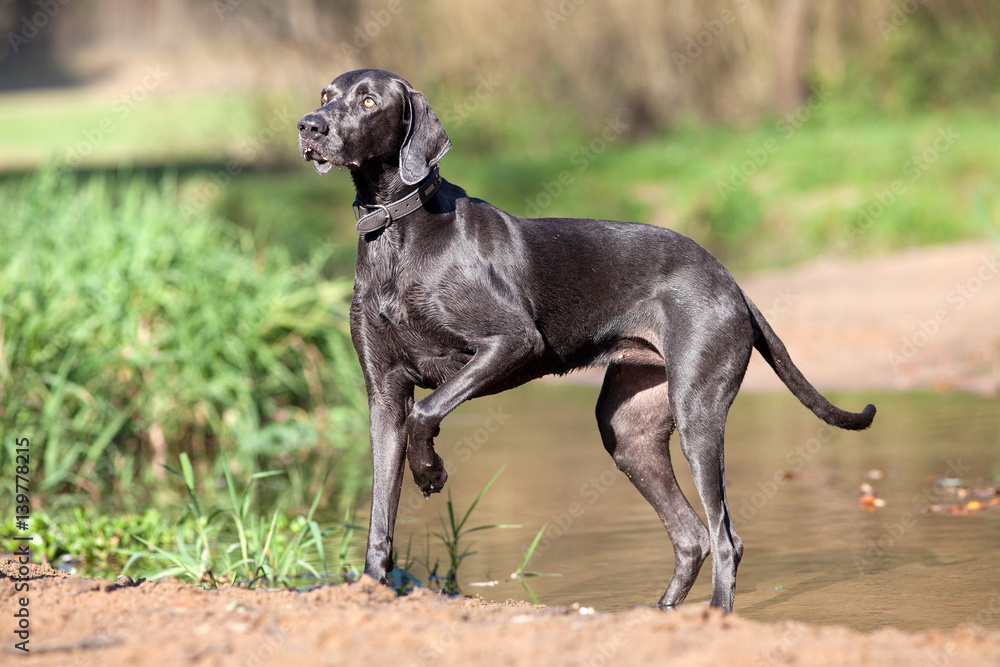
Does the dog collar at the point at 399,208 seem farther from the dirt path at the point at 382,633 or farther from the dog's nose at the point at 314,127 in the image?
the dirt path at the point at 382,633

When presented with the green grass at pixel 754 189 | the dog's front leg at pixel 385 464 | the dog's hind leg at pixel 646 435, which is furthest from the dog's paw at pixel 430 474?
the green grass at pixel 754 189

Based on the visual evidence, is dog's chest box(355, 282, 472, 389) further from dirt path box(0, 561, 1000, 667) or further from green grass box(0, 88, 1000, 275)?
green grass box(0, 88, 1000, 275)

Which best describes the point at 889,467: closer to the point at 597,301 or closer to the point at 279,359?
the point at 597,301

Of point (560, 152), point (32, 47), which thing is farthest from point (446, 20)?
point (32, 47)

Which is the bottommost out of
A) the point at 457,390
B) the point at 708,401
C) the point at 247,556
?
the point at 247,556

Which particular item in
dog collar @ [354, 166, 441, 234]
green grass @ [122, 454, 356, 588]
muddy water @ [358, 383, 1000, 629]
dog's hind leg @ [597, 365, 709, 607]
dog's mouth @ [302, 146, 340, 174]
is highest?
dog's mouth @ [302, 146, 340, 174]

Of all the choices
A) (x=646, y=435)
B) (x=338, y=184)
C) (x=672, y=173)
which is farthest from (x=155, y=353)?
(x=338, y=184)

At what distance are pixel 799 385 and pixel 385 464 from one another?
5.34ft

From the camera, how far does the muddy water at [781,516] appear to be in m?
4.49

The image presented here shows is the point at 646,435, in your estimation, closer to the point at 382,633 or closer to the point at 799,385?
the point at 799,385

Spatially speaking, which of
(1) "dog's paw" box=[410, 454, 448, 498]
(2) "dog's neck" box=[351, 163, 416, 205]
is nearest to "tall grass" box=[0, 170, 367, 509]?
(1) "dog's paw" box=[410, 454, 448, 498]

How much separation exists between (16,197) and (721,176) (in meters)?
9.18

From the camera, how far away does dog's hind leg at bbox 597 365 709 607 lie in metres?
4.67

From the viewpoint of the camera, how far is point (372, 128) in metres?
4.26
